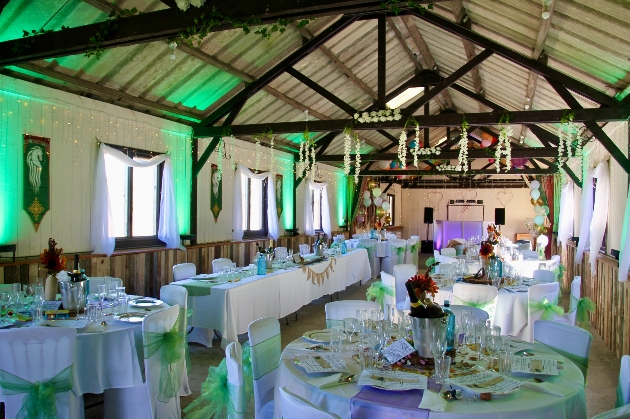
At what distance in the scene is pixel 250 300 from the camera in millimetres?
5840

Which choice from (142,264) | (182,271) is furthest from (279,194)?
(182,271)

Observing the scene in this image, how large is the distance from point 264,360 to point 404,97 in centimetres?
1112

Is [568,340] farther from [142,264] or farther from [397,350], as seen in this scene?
[142,264]

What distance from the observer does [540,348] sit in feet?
10.1

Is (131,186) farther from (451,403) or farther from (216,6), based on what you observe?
(451,403)

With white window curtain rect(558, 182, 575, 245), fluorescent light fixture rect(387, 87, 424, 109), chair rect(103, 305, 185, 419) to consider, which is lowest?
chair rect(103, 305, 185, 419)

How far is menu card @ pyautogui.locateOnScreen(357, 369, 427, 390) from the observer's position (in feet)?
7.69

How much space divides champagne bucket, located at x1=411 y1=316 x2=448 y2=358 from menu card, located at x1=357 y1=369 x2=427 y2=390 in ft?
0.95

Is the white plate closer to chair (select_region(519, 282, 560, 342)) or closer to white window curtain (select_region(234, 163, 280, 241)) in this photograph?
chair (select_region(519, 282, 560, 342))

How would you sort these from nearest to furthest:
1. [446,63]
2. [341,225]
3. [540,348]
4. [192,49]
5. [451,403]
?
[451,403]
[540,348]
[192,49]
[446,63]
[341,225]

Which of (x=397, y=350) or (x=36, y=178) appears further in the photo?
(x=36, y=178)

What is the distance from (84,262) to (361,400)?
17.5ft

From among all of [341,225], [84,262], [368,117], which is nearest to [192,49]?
[368,117]

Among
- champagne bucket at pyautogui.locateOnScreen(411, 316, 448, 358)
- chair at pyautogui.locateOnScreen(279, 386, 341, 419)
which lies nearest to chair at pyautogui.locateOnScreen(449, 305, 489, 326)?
champagne bucket at pyautogui.locateOnScreen(411, 316, 448, 358)
